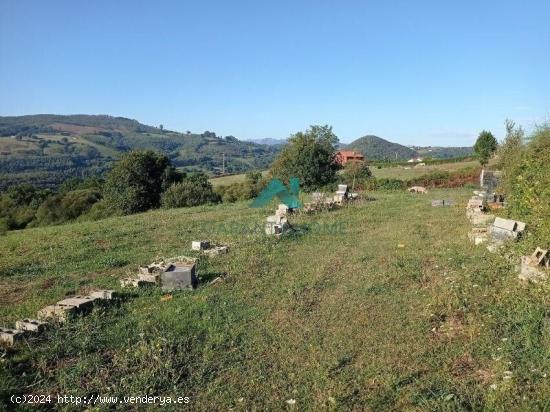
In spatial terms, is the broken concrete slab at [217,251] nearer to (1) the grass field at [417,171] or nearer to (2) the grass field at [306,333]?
(2) the grass field at [306,333]

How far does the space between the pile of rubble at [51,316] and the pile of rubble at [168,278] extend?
3.28 ft

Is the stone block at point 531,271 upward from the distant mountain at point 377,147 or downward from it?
downward

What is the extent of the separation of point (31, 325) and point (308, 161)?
23.9 metres

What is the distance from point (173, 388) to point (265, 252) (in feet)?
22.9

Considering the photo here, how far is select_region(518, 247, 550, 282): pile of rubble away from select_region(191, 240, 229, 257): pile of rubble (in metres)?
7.14

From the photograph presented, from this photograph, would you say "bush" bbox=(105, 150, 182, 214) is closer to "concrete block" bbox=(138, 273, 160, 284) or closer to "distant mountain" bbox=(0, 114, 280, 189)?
"concrete block" bbox=(138, 273, 160, 284)

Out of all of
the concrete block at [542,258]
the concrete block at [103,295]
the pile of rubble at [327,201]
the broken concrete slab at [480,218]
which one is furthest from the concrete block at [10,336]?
the pile of rubble at [327,201]

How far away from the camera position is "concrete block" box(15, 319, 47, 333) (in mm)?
6877

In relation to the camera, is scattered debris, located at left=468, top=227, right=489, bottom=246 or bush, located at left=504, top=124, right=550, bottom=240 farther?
scattered debris, located at left=468, top=227, right=489, bottom=246

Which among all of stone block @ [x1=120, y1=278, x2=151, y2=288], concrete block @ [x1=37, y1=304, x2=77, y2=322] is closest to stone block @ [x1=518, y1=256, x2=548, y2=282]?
stone block @ [x1=120, y1=278, x2=151, y2=288]

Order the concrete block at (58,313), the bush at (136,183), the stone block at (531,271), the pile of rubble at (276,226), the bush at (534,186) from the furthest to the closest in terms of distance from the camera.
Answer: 1. the bush at (136,183)
2. the pile of rubble at (276,226)
3. the bush at (534,186)
4. the stone block at (531,271)
5. the concrete block at (58,313)

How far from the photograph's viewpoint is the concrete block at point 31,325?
271 inches

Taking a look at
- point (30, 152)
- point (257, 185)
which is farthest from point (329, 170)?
point (30, 152)

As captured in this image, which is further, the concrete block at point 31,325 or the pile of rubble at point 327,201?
the pile of rubble at point 327,201
